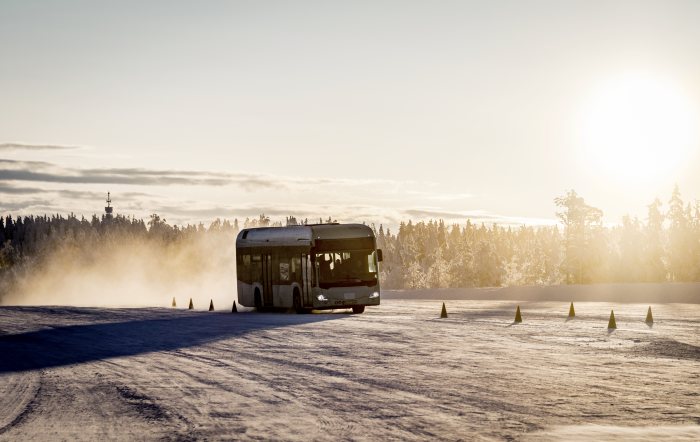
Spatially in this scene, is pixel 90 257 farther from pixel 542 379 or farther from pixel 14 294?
pixel 542 379

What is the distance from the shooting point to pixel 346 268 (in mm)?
37156

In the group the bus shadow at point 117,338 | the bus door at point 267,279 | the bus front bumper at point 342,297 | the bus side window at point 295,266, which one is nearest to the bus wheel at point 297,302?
the bus side window at point 295,266

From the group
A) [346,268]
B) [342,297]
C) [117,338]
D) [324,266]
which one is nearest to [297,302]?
[342,297]

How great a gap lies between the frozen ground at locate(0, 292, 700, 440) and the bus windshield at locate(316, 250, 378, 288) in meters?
6.47

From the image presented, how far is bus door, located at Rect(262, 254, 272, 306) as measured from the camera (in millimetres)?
39969

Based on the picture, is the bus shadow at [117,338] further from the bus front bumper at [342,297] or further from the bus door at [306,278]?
the bus door at [306,278]

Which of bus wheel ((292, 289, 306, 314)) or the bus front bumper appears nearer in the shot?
the bus front bumper

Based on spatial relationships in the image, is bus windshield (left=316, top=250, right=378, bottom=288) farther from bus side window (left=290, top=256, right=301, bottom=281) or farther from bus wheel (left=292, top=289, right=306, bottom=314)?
bus wheel (left=292, top=289, right=306, bottom=314)

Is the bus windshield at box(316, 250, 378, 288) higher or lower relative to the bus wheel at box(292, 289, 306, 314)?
higher

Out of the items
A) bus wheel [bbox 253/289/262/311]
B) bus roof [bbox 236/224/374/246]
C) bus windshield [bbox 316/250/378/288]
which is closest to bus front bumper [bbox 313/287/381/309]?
bus windshield [bbox 316/250/378/288]

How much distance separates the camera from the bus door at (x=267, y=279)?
131 feet

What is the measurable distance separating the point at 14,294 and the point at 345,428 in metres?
166

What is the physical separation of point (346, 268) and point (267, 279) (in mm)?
4601

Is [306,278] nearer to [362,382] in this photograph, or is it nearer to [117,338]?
[117,338]
